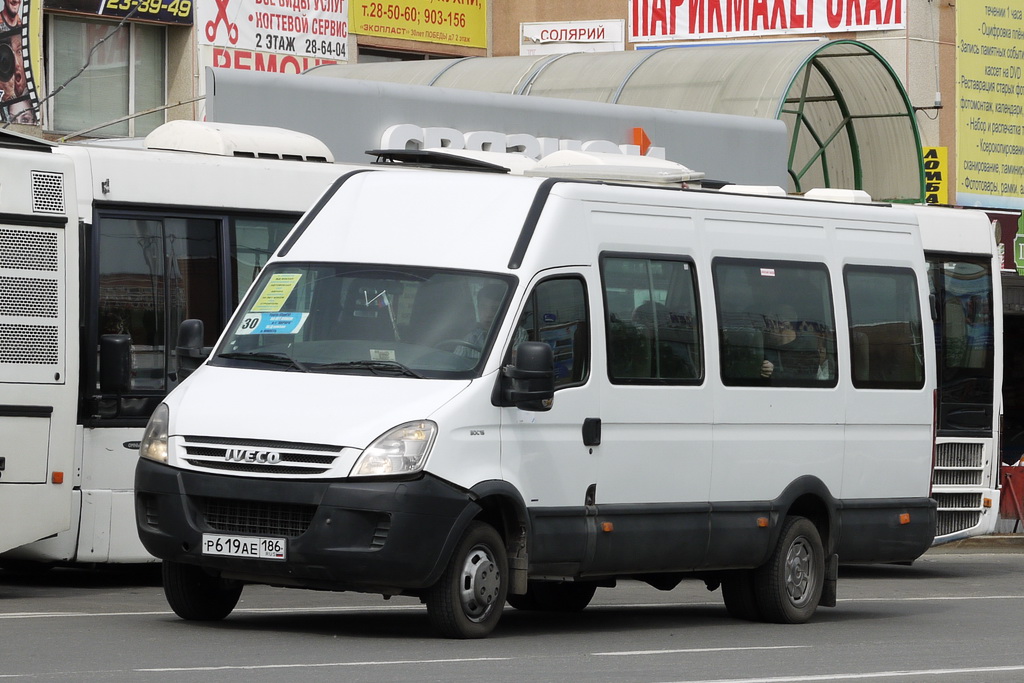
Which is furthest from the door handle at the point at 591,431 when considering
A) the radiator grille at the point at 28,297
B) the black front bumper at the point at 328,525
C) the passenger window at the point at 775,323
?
the radiator grille at the point at 28,297

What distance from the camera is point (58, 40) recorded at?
2945 centimetres

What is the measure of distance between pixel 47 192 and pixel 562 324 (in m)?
4.08

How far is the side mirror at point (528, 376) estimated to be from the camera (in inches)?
423

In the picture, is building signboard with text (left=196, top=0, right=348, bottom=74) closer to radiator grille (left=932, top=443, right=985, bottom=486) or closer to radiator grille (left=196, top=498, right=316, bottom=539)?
radiator grille (left=932, top=443, right=985, bottom=486)

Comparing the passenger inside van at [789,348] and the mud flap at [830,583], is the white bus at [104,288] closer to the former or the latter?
the passenger inside van at [789,348]

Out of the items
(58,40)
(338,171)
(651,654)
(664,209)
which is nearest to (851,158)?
(58,40)

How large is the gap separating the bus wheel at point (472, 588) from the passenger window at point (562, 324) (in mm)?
1041

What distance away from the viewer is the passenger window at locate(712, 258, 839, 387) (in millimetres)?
12594

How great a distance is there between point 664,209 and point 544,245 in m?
1.23

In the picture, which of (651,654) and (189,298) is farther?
(189,298)

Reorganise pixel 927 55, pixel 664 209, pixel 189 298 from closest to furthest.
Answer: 1. pixel 664 209
2. pixel 189 298
3. pixel 927 55

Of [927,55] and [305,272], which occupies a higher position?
[927,55]

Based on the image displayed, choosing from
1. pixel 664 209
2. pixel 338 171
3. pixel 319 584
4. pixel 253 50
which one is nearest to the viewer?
pixel 319 584

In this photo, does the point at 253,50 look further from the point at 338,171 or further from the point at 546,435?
the point at 546,435
